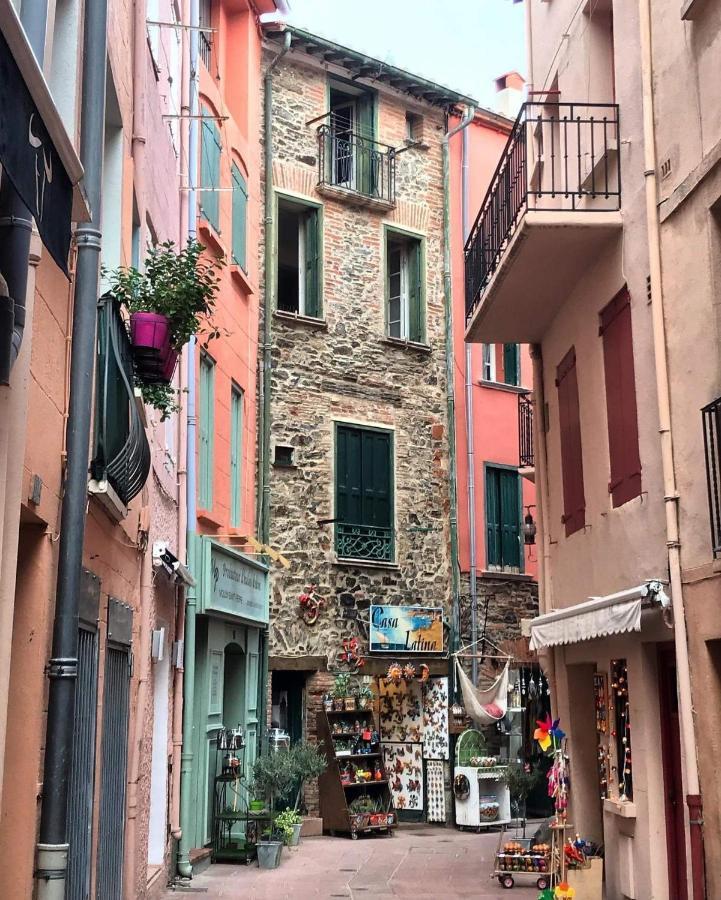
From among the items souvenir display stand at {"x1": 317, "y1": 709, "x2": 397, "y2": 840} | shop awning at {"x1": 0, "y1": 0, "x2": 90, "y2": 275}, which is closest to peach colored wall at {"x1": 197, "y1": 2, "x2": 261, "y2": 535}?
souvenir display stand at {"x1": 317, "y1": 709, "x2": 397, "y2": 840}

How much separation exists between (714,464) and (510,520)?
12242mm

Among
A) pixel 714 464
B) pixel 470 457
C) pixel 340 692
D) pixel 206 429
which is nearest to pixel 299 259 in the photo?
pixel 470 457

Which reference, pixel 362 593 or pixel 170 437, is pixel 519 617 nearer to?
pixel 362 593

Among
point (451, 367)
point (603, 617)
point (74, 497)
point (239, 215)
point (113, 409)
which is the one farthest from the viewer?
point (451, 367)

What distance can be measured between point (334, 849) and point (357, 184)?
33.8 feet

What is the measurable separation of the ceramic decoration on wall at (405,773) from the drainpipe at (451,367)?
1.82m

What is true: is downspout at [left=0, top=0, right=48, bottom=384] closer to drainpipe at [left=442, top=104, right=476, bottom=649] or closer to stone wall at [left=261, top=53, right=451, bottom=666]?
stone wall at [left=261, top=53, right=451, bottom=666]

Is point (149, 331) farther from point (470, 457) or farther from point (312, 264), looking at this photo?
point (470, 457)

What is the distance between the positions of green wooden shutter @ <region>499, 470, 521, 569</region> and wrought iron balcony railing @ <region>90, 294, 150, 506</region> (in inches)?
512

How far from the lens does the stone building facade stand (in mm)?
17609

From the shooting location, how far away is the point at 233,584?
574 inches

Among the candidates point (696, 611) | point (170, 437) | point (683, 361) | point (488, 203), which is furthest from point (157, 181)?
point (696, 611)

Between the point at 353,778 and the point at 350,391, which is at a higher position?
the point at 350,391

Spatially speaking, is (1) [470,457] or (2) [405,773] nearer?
(2) [405,773]
